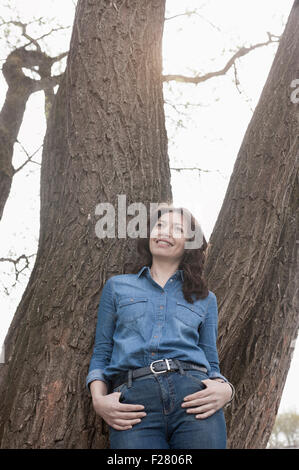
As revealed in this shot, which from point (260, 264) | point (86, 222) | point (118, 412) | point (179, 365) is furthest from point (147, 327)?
point (260, 264)

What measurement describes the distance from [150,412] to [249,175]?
5.01 ft

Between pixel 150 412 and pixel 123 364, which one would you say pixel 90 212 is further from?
pixel 150 412

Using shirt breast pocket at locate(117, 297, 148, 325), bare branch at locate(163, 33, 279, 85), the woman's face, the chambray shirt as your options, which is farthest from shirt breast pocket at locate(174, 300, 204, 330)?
bare branch at locate(163, 33, 279, 85)

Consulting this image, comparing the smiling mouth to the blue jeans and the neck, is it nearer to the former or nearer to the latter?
the neck

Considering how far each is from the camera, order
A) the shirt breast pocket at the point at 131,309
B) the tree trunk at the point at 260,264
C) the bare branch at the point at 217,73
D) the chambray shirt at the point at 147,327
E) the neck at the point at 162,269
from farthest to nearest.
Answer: the bare branch at the point at 217,73
the tree trunk at the point at 260,264
the neck at the point at 162,269
the shirt breast pocket at the point at 131,309
the chambray shirt at the point at 147,327

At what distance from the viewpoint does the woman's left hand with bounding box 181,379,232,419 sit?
1800mm

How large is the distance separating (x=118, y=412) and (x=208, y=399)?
0.35 m

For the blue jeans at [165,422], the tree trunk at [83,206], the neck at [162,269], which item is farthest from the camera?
the neck at [162,269]

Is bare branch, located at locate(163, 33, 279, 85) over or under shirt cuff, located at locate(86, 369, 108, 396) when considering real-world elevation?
over

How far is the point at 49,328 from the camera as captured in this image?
7.39ft

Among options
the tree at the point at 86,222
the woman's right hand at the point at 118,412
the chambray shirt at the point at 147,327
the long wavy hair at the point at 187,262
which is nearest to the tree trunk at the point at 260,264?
the tree at the point at 86,222

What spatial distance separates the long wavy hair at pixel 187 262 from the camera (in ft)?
7.14

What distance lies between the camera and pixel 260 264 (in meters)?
2.62

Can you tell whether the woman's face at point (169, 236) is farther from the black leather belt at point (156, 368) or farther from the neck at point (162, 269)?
the black leather belt at point (156, 368)
